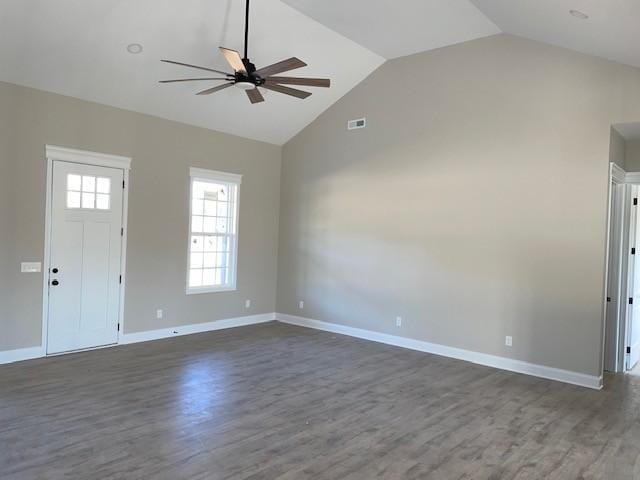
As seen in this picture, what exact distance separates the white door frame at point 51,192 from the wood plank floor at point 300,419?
0.57 m

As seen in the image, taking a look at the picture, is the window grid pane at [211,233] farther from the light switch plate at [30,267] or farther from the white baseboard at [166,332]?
the light switch plate at [30,267]

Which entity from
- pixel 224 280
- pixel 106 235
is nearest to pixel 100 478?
pixel 106 235

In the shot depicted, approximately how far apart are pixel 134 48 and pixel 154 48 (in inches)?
8.2

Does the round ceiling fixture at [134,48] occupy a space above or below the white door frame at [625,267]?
above

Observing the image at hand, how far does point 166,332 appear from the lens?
6516 millimetres

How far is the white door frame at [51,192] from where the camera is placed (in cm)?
529

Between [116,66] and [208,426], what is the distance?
4.05 meters

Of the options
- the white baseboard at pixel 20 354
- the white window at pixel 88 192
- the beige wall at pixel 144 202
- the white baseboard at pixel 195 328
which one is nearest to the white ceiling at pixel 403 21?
the beige wall at pixel 144 202

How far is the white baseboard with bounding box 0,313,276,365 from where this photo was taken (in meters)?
5.12

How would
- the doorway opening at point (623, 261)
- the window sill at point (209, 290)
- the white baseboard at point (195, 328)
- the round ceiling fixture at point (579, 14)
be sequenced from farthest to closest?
the window sill at point (209, 290)
the white baseboard at point (195, 328)
the doorway opening at point (623, 261)
the round ceiling fixture at point (579, 14)

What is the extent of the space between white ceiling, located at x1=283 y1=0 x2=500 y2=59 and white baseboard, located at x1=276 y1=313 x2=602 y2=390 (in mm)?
3888

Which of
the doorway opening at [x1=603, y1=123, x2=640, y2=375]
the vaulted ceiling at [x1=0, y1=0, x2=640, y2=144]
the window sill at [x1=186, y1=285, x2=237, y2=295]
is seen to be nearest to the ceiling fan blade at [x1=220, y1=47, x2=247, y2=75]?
the vaulted ceiling at [x1=0, y1=0, x2=640, y2=144]

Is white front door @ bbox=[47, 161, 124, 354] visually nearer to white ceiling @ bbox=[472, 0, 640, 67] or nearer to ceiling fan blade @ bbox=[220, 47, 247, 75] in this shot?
ceiling fan blade @ bbox=[220, 47, 247, 75]

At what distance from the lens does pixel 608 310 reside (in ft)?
17.9
